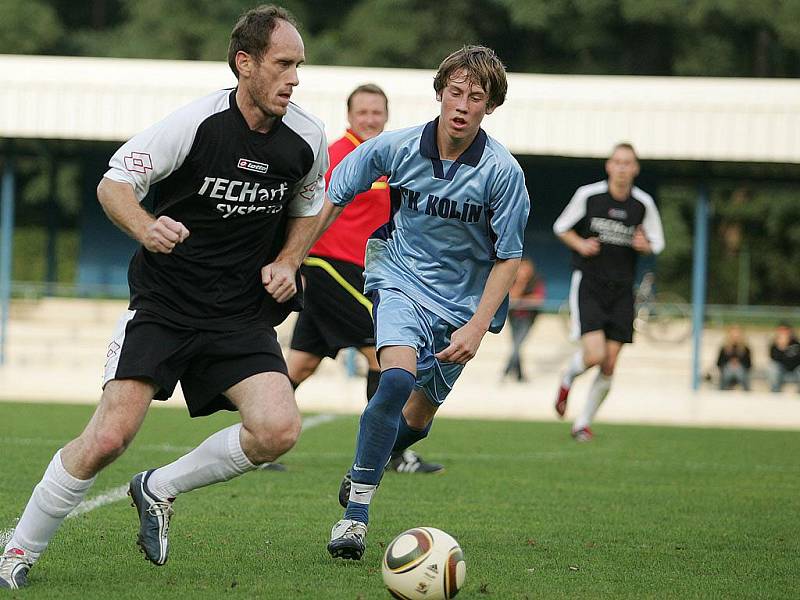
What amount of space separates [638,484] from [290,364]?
7.53 feet

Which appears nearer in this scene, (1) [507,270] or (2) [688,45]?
(1) [507,270]

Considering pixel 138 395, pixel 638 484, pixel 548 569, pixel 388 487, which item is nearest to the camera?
pixel 138 395

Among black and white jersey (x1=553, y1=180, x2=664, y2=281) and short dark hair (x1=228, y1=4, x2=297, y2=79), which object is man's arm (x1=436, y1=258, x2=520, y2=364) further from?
black and white jersey (x1=553, y1=180, x2=664, y2=281)

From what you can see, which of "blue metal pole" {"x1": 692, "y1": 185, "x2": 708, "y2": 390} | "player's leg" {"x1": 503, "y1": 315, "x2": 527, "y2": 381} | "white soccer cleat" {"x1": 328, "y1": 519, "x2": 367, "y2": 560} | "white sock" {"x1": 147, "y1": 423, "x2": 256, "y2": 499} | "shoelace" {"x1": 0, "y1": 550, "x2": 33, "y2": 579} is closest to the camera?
"shoelace" {"x1": 0, "y1": 550, "x2": 33, "y2": 579}

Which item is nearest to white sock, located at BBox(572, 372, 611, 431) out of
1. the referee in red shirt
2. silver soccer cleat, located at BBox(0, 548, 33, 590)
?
the referee in red shirt

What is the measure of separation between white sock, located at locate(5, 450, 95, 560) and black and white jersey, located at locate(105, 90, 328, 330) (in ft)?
2.17

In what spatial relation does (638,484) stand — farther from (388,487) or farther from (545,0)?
(545,0)

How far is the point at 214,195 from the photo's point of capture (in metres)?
4.73

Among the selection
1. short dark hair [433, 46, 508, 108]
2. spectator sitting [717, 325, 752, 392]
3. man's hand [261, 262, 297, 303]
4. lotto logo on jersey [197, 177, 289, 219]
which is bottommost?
spectator sitting [717, 325, 752, 392]

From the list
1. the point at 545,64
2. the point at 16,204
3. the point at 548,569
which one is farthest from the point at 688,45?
the point at 548,569

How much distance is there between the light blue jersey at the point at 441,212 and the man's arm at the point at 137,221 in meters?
1.23

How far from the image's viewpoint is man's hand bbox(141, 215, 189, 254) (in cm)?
441

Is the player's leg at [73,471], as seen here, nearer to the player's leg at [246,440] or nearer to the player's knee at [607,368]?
the player's leg at [246,440]

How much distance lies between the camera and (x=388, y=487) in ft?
24.7
